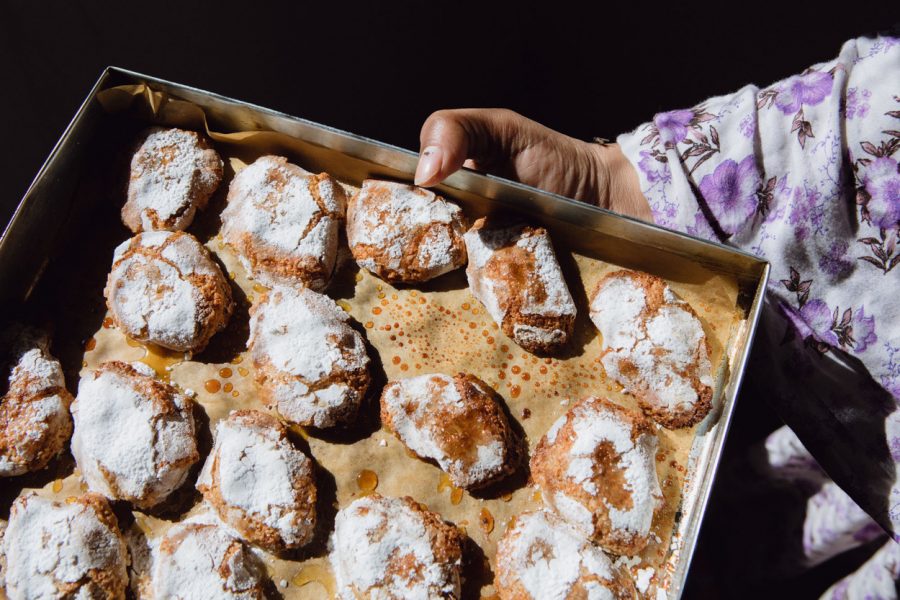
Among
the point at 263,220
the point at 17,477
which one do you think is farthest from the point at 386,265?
the point at 17,477

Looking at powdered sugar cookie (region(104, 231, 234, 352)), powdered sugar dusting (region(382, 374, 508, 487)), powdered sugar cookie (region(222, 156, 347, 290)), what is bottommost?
powdered sugar dusting (region(382, 374, 508, 487))

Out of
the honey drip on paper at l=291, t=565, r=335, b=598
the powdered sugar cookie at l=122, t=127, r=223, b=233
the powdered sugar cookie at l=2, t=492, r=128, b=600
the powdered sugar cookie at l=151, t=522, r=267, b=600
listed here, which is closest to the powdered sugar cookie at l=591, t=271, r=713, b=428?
the honey drip on paper at l=291, t=565, r=335, b=598

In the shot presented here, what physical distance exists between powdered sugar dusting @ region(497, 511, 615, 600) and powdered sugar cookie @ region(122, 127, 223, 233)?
111cm

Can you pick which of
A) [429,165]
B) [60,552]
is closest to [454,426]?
[429,165]

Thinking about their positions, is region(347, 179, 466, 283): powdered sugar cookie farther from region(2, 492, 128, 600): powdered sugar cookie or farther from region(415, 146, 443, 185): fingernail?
region(2, 492, 128, 600): powdered sugar cookie

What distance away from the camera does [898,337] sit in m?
1.37

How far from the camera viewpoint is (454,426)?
139 centimetres

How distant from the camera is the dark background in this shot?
5.61 feet

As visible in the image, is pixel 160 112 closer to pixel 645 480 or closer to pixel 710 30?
pixel 645 480

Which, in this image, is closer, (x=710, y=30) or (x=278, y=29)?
(x=278, y=29)

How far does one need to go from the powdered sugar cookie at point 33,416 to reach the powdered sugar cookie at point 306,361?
0.45 m

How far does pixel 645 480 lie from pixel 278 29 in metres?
1.59

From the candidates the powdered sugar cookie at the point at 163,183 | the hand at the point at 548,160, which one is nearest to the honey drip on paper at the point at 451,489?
the hand at the point at 548,160

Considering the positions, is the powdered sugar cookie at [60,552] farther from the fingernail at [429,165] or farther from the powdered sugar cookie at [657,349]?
the powdered sugar cookie at [657,349]
